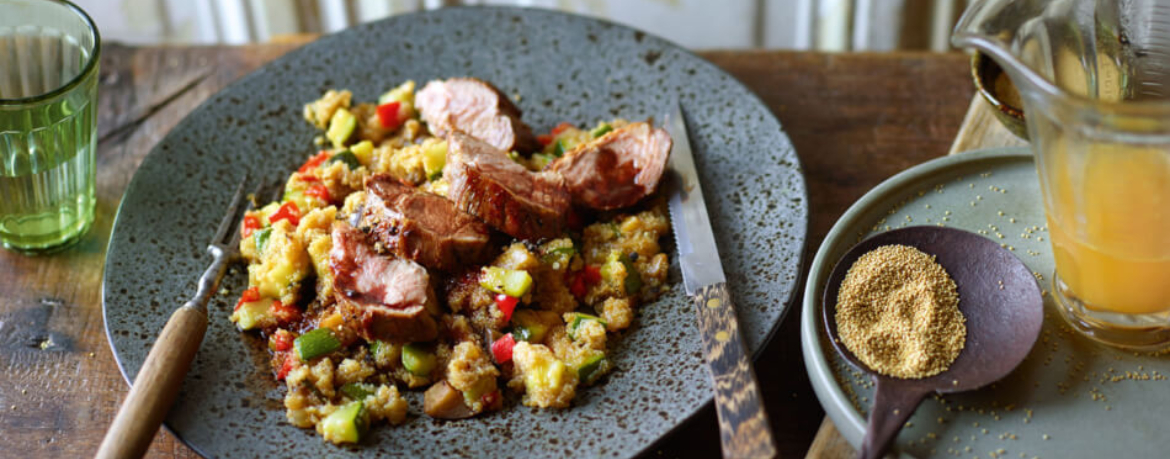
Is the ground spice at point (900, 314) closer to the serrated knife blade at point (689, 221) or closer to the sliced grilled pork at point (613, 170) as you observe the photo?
the serrated knife blade at point (689, 221)

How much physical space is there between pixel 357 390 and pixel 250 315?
1.24 feet

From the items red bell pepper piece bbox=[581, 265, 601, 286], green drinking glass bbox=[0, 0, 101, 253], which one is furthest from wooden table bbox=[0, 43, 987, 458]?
red bell pepper piece bbox=[581, 265, 601, 286]

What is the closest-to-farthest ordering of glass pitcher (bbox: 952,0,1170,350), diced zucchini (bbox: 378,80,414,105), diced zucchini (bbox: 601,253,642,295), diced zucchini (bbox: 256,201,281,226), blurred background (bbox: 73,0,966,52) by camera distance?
1. glass pitcher (bbox: 952,0,1170,350)
2. diced zucchini (bbox: 601,253,642,295)
3. diced zucchini (bbox: 256,201,281,226)
4. diced zucchini (bbox: 378,80,414,105)
5. blurred background (bbox: 73,0,966,52)

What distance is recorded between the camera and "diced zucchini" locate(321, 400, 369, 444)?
2129mm

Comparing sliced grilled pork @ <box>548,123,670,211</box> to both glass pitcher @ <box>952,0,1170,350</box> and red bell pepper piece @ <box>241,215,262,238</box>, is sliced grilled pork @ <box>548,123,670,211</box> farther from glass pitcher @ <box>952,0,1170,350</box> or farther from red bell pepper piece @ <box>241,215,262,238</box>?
glass pitcher @ <box>952,0,1170,350</box>

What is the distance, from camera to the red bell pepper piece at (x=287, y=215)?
2.64 metres

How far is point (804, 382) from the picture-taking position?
241 centimetres

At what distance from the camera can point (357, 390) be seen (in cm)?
227

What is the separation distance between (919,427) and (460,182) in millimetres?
1207

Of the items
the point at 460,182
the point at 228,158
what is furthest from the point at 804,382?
the point at 228,158

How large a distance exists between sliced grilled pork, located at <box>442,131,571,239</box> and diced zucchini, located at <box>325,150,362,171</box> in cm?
34

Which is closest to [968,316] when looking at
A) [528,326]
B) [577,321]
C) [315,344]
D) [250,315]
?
[577,321]

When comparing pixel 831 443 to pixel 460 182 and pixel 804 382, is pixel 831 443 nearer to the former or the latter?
pixel 804 382

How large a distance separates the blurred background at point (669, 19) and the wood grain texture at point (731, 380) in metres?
2.79
